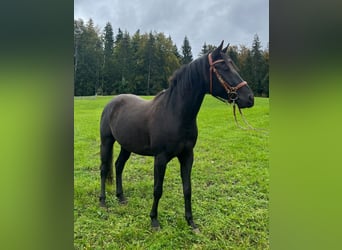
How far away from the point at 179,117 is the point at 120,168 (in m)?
0.46

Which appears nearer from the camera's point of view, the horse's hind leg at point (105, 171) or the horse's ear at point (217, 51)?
the horse's ear at point (217, 51)

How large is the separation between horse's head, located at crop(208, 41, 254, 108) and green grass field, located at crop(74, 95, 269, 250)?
0.06 meters

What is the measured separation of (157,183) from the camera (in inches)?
59.4

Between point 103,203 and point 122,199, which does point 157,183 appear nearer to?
point 122,199

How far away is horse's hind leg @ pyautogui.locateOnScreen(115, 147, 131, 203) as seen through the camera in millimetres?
1601

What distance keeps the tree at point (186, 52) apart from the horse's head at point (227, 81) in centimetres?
12

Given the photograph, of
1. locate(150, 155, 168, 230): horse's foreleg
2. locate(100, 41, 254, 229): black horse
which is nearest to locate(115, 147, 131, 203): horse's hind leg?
locate(100, 41, 254, 229): black horse

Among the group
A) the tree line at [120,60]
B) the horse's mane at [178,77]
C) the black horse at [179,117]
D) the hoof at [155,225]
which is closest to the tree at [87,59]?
the tree line at [120,60]

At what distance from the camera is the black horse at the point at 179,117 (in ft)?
4.75

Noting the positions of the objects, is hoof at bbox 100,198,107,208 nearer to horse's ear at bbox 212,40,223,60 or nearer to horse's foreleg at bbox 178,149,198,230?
horse's foreleg at bbox 178,149,198,230

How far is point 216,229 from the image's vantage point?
147 centimetres

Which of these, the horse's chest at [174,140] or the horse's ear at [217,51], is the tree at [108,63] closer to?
the horse's chest at [174,140]
